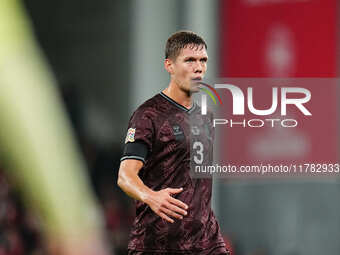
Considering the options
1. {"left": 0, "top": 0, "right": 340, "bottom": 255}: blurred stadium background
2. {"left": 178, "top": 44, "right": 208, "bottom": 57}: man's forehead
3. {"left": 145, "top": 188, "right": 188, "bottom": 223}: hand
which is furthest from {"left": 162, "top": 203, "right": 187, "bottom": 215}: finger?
{"left": 0, "top": 0, "right": 340, "bottom": 255}: blurred stadium background

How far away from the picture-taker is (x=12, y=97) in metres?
9.04

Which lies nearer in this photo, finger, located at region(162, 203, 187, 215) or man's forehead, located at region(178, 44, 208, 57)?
finger, located at region(162, 203, 187, 215)

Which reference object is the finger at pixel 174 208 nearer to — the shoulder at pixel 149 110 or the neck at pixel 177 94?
the shoulder at pixel 149 110

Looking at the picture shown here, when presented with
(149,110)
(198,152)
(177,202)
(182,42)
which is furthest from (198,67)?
(177,202)

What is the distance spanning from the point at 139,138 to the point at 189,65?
49 centimetres

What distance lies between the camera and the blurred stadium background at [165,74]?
788cm

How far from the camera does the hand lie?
3.81 m

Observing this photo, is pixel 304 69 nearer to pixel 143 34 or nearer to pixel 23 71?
pixel 143 34

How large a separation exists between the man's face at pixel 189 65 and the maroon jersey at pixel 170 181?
0.17 m

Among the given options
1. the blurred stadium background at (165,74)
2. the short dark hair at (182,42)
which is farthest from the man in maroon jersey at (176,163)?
the blurred stadium background at (165,74)

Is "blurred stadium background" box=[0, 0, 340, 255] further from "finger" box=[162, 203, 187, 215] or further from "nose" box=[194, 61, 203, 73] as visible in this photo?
"finger" box=[162, 203, 187, 215]

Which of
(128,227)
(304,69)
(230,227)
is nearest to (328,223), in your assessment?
(230,227)

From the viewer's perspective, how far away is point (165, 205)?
150 inches

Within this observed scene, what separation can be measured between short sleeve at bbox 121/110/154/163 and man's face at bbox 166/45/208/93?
11.0 inches
